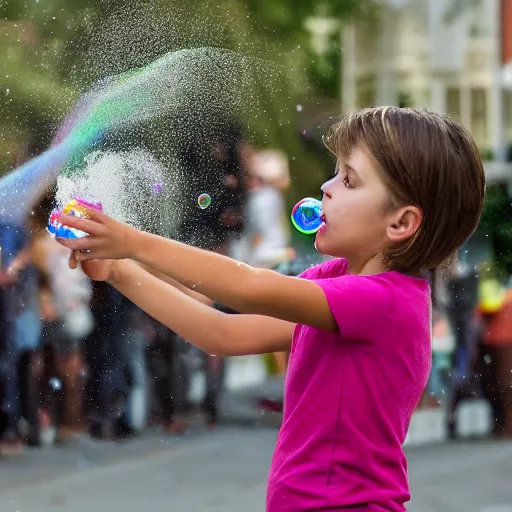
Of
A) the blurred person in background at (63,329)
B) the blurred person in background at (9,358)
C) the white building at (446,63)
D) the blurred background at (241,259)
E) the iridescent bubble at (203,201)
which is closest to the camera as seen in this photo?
the iridescent bubble at (203,201)

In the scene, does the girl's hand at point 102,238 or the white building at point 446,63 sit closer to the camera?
the girl's hand at point 102,238

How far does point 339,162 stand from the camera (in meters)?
1.11

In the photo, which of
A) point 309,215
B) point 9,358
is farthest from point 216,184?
point 9,358

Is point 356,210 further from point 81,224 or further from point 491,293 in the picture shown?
point 491,293

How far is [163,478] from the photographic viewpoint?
243 cm

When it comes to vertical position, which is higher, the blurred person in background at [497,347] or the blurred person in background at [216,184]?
the blurred person in background at [216,184]

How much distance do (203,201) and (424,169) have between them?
656mm

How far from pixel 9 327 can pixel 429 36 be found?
1240mm

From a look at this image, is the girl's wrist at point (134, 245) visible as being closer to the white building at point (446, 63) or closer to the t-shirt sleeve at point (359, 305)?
the t-shirt sleeve at point (359, 305)

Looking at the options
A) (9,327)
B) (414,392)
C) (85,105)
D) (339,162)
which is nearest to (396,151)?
(339,162)

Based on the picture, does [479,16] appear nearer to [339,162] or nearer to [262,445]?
[262,445]

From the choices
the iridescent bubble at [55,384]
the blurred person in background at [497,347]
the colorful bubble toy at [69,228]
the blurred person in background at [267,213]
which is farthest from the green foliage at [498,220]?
the colorful bubble toy at [69,228]

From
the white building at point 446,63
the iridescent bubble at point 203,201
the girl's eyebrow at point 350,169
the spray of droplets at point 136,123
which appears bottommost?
the iridescent bubble at point 203,201

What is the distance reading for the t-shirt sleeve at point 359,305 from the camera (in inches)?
39.7
